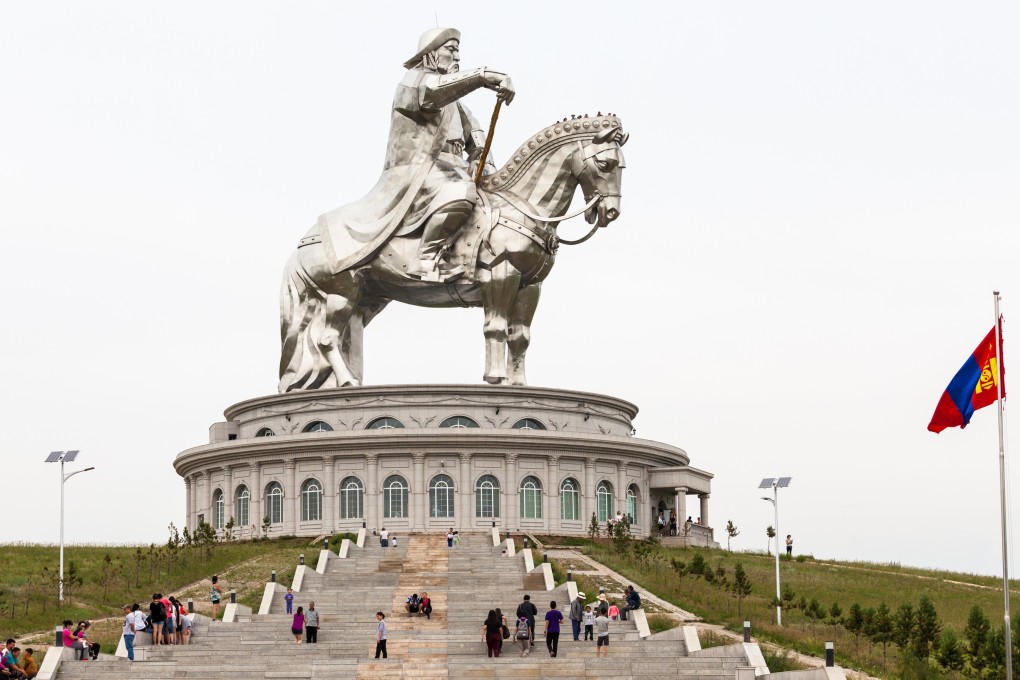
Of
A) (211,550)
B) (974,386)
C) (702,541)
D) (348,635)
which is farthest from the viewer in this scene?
(702,541)

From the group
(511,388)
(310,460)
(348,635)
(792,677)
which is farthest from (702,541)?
(792,677)

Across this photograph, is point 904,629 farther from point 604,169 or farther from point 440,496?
point 604,169

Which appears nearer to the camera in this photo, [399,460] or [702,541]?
[399,460]

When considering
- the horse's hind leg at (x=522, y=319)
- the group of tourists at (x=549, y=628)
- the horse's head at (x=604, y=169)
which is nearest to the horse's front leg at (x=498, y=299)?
the horse's hind leg at (x=522, y=319)

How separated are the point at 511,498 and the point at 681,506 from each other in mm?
7229

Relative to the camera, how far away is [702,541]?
61750 millimetres

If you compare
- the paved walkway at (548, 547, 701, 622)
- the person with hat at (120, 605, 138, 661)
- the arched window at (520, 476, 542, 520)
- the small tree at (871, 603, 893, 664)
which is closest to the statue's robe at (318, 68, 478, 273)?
the arched window at (520, 476, 542, 520)

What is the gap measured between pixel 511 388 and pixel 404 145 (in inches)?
341

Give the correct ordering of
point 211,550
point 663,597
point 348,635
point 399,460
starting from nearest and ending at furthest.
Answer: point 348,635
point 663,597
point 211,550
point 399,460

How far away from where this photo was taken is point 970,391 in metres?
31.9

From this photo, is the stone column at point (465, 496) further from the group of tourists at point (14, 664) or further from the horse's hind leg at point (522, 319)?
the group of tourists at point (14, 664)

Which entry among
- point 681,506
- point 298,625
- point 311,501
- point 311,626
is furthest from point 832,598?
point 311,501

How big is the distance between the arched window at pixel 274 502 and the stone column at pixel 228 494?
1631 millimetres

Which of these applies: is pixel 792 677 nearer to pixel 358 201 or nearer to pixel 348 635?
pixel 348 635
